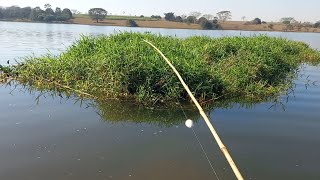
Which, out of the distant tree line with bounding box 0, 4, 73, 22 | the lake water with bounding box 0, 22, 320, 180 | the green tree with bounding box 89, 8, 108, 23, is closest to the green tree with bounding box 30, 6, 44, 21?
the distant tree line with bounding box 0, 4, 73, 22

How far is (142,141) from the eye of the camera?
20.9 ft

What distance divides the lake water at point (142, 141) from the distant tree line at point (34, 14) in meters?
76.3

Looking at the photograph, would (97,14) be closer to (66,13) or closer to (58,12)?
(58,12)

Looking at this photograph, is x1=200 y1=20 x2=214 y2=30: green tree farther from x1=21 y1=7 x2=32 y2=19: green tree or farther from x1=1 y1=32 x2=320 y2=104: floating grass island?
x1=1 y1=32 x2=320 y2=104: floating grass island

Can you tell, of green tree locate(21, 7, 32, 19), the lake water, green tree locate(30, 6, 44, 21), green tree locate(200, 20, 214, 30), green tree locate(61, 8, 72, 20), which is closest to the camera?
the lake water

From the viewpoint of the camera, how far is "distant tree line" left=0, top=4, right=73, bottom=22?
81375 millimetres

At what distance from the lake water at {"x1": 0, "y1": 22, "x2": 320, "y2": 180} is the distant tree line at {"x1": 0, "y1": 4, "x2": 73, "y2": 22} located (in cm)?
7633

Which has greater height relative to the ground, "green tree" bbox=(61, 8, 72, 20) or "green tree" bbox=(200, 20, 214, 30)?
"green tree" bbox=(61, 8, 72, 20)

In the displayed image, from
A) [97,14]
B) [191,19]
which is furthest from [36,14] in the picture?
[191,19]

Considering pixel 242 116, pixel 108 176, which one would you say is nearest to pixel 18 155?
pixel 108 176

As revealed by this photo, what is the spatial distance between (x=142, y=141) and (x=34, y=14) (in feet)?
274

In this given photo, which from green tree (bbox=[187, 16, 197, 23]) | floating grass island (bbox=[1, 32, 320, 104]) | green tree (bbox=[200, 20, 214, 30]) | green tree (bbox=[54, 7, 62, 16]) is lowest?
floating grass island (bbox=[1, 32, 320, 104])

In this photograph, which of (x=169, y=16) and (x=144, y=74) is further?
(x=169, y=16)

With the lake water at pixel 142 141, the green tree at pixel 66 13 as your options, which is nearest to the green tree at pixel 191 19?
the green tree at pixel 66 13
